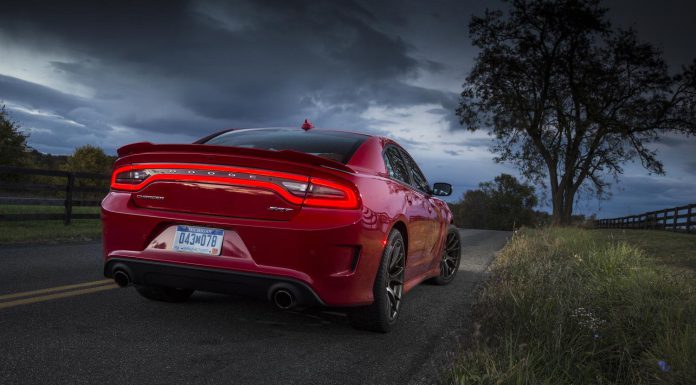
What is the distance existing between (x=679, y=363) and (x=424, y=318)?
7.24 ft

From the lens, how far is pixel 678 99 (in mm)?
25391

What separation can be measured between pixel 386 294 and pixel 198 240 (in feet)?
4.62

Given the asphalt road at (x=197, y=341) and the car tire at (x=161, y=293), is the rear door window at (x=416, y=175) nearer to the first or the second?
the asphalt road at (x=197, y=341)

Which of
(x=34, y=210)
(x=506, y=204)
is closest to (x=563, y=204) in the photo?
(x=34, y=210)

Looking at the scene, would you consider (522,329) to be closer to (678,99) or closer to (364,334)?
(364,334)

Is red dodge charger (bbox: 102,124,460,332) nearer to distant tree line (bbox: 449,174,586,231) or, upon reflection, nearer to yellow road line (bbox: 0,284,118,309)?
yellow road line (bbox: 0,284,118,309)

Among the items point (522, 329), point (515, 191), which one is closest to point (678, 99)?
point (522, 329)

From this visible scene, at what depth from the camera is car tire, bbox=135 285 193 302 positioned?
4.59 metres

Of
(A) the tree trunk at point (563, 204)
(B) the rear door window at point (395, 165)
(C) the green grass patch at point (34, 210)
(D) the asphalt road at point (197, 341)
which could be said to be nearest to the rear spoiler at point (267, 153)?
(B) the rear door window at point (395, 165)

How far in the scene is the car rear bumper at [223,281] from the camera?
342 cm

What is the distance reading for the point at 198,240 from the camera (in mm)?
3549

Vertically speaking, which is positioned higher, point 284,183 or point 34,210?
point 284,183

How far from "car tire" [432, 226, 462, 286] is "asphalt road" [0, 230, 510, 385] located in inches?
45.5

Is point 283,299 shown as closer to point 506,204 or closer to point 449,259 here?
point 449,259
